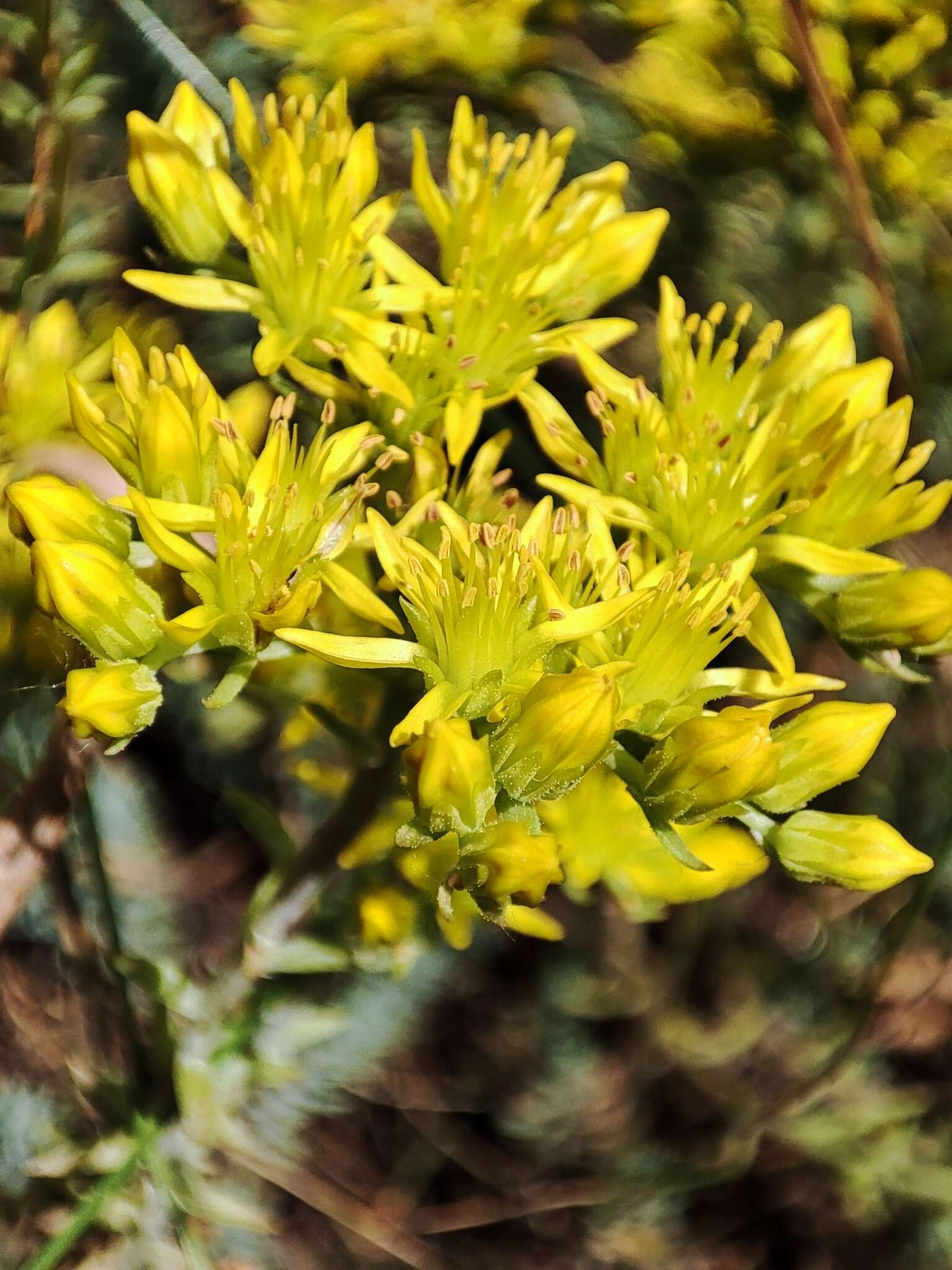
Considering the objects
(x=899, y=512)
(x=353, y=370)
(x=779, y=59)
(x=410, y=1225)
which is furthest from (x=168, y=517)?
(x=410, y=1225)

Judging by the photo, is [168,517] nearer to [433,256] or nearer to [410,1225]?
[433,256]

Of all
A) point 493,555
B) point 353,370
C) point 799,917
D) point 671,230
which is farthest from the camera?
point 799,917

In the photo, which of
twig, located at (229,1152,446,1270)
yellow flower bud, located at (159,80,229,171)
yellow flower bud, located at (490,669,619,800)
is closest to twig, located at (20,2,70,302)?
yellow flower bud, located at (159,80,229,171)

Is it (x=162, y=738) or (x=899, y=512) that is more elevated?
(x=899, y=512)

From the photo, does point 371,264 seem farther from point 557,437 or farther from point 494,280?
point 557,437

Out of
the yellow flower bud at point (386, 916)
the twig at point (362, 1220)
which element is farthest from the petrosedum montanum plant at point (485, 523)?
the twig at point (362, 1220)

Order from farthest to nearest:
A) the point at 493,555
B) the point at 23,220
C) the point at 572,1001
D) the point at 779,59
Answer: the point at 572,1001 < the point at 779,59 < the point at 23,220 < the point at 493,555
